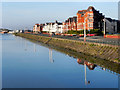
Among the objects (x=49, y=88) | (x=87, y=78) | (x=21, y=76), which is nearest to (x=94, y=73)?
(x=87, y=78)

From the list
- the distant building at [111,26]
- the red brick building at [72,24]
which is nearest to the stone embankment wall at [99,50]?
the distant building at [111,26]

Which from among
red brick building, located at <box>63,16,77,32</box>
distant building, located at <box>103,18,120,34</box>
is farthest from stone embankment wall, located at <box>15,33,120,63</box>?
red brick building, located at <box>63,16,77,32</box>

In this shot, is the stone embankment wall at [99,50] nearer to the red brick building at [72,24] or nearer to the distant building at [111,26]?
the distant building at [111,26]

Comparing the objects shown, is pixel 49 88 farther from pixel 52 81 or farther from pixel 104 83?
pixel 104 83

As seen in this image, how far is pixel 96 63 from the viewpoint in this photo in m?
40.6

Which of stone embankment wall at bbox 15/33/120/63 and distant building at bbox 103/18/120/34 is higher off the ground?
distant building at bbox 103/18/120/34

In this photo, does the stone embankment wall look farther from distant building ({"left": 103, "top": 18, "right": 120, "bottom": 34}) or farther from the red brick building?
the red brick building

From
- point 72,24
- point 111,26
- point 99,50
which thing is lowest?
point 99,50

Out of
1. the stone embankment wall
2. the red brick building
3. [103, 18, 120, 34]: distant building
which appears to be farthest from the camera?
the red brick building

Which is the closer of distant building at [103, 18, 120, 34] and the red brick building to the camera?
distant building at [103, 18, 120, 34]

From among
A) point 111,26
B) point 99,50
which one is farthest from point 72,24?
point 99,50

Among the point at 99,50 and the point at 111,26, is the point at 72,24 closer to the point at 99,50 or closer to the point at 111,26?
the point at 111,26

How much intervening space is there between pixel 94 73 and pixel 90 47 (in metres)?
19.5

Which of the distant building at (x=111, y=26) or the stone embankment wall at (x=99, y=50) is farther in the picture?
the distant building at (x=111, y=26)
